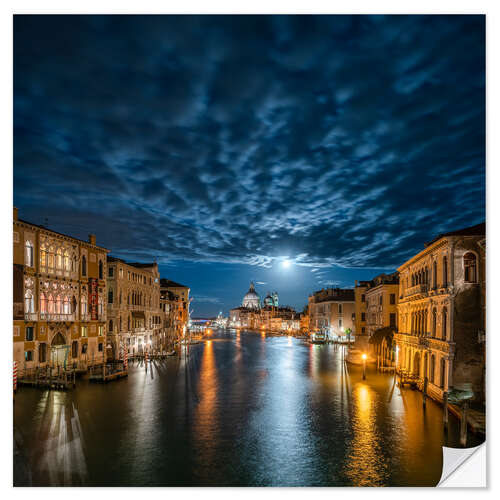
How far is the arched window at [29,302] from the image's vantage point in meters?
25.4

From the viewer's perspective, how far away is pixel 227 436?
1612 centimetres

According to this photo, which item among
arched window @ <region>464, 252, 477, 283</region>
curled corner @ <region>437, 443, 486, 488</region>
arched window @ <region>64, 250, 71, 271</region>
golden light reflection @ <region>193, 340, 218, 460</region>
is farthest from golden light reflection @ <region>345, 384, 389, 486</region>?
arched window @ <region>64, 250, 71, 271</region>

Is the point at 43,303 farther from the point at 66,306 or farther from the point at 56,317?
the point at 66,306

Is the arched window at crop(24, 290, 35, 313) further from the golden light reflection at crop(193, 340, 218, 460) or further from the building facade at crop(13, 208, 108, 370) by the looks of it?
the golden light reflection at crop(193, 340, 218, 460)

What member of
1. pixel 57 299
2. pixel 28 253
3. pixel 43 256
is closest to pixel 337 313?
pixel 57 299

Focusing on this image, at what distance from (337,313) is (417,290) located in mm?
58245

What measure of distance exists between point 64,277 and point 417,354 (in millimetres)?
23992

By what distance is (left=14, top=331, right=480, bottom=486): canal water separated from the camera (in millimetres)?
12250

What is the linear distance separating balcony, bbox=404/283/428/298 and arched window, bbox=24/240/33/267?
23.3 meters

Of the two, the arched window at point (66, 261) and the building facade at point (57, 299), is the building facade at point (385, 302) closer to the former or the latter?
the building facade at point (57, 299)

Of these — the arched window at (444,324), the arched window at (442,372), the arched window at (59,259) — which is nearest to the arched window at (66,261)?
the arched window at (59,259)

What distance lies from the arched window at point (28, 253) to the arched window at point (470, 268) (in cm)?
2383
